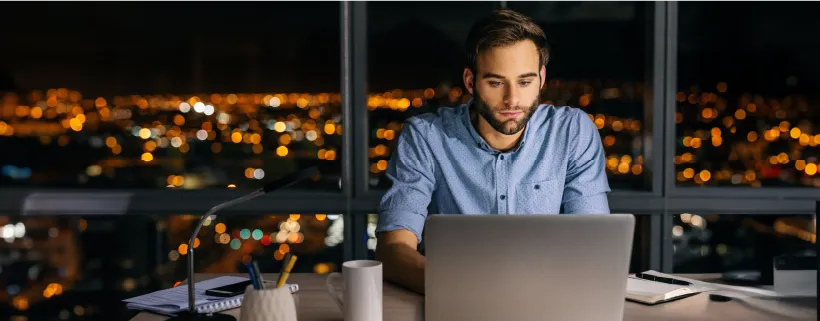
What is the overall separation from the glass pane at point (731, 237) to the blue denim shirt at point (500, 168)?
1063mm

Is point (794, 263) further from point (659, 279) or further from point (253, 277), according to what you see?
point (253, 277)

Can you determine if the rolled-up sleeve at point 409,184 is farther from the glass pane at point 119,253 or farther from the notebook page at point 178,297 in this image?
the glass pane at point 119,253

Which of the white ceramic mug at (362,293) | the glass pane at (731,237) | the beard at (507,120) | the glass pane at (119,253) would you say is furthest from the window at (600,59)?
the white ceramic mug at (362,293)

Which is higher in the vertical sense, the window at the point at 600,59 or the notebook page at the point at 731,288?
the window at the point at 600,59

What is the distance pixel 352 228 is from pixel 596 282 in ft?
6.54

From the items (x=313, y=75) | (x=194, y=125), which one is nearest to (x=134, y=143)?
(x=194, y=125)

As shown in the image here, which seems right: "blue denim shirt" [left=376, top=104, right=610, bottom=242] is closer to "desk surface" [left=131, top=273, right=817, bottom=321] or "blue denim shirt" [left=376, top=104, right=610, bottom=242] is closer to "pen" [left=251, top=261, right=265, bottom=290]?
"desk surface" [left=131, top=273, right=817, bottom=321]

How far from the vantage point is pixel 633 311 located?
4.49 ft

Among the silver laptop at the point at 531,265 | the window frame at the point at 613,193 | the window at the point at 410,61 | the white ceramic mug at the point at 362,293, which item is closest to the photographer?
the silver laptop at the point at 531,265

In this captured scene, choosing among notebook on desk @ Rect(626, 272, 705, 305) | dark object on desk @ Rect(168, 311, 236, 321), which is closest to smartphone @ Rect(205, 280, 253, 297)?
dark object on desk @ Rect(168, 311, 236, 321)

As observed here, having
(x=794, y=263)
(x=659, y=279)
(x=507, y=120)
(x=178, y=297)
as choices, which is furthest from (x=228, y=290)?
(x=794, y=263)

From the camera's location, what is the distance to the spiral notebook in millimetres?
1397

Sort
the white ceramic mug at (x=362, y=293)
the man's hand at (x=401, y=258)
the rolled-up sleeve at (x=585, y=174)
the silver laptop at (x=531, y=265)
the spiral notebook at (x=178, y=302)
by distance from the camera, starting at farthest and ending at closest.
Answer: the rolled-up sleeve at (x=585, y=174), the man's hand at (x=401, y=258), the spiral notebook at (x=178, y=302), the white ceramic mug at (x=362, y=293), the silver laptop at (x=531, y=265)

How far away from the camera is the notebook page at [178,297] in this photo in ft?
4.71
